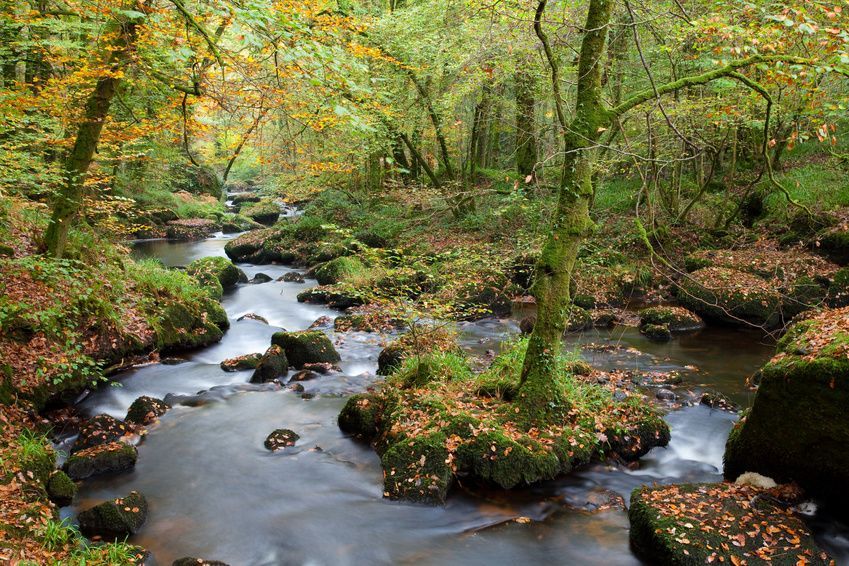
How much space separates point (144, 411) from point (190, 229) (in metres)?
23.1

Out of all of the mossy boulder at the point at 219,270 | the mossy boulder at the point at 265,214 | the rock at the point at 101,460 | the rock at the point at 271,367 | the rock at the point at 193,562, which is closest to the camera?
the rock at the point at 193,562

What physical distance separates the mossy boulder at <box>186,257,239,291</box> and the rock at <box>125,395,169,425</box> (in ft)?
26.8

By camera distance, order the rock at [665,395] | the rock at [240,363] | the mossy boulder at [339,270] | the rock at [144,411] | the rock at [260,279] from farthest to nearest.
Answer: the rock at [260,279]
the mossy boulder at [339,270]
the rock at [240,363]
the rock at [665,395]
the rock at [144,411]

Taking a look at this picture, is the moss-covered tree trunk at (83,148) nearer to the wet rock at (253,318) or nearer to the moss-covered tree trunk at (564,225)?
the wet rock at (253,318)

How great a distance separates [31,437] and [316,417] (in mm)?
3695

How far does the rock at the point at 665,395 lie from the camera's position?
854cm

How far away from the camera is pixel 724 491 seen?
17.6ft

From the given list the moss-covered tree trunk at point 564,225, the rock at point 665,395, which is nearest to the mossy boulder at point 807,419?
the moss-covered tree trunk at point 564,225

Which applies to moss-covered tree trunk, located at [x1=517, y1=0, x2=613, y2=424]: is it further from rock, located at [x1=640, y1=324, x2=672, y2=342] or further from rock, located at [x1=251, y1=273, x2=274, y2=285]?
rock, located at [x1=251, y1=273, x2=274, y2=285]

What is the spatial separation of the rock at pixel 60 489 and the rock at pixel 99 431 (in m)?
1.09

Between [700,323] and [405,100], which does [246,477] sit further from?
[405,100]

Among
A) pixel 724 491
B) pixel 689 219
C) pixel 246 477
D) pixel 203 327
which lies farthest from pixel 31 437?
pixel 689 219

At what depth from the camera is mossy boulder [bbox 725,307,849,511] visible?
4.92 meters

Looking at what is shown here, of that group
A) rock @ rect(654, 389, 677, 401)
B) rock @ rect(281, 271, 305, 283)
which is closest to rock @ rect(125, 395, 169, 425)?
rock @ rect(654, 389, 677, 401)
